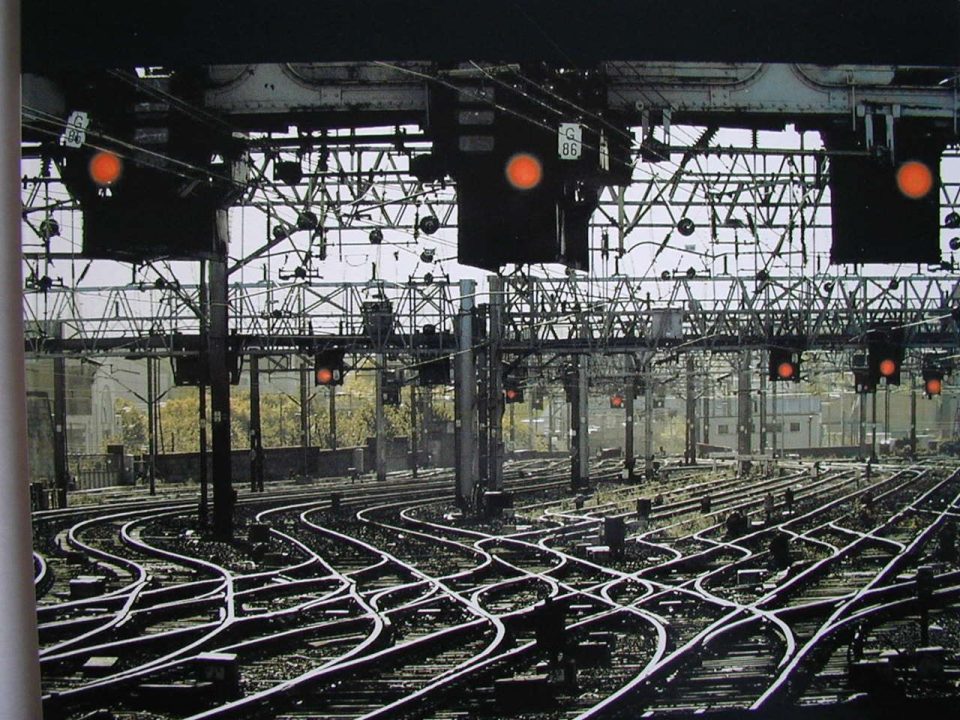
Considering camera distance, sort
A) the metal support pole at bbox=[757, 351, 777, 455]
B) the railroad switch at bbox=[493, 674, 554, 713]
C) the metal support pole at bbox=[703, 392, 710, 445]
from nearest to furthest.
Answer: the railroad switch at bbox=[493, 674, 554, 713], the metal support pole at bbox=[703, 392, 710, 445], the metal support pole at bbox=[757, 351, 777, 455]

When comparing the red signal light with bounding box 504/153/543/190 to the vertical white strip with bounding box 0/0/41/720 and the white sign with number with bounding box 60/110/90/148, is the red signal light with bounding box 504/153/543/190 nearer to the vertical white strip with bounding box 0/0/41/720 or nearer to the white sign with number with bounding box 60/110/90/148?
the white sign with number with bounding box 60/110/90/148

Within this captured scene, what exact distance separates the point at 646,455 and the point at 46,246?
4.54 m

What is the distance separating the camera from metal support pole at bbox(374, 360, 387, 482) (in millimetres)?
7070

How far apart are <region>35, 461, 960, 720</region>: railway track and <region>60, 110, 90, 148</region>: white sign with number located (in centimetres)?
Result: 246

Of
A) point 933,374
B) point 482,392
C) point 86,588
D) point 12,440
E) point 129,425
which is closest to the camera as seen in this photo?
point 12,440

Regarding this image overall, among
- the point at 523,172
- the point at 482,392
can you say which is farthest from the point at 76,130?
the point at 482,392

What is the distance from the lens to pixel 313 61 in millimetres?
5613

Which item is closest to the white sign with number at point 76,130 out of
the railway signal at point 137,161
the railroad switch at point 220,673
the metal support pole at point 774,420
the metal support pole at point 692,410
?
the railway signal at point 137,161

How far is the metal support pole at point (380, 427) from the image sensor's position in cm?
707

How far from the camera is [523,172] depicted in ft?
19.0

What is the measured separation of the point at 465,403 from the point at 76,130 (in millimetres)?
3555

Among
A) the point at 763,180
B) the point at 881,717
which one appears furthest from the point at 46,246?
the point at 881,717

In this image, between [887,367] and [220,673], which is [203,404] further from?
[887,367]

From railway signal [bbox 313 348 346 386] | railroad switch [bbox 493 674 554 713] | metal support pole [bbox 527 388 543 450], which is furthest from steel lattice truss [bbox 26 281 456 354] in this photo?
railroad switch [bbox 493 674 554 713]
